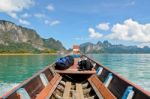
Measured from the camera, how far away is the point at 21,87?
5324 millimetres

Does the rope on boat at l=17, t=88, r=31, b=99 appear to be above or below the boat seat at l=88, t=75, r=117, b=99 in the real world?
above

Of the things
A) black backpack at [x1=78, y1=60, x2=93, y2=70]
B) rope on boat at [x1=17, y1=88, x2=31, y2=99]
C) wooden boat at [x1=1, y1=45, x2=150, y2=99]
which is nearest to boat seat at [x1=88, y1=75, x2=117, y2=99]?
wooden boat at [x1=1, y1=45, x2=150, y2=99]

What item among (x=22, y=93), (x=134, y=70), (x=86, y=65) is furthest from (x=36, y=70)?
(x=22, y=93)

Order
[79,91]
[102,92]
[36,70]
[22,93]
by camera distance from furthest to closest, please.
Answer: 1. [36,70]
2. [79,91]
3. [102,92]
4. [22,93]

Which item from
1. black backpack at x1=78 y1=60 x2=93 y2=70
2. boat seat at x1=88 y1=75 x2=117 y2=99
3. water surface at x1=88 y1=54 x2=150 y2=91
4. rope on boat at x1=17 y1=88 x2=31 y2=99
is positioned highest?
black backpack at x1=78 y1=60 x2=93 y2=70

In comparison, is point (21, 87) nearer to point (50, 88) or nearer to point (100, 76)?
point (50, 88)

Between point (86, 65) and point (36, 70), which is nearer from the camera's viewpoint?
point (86, 65)

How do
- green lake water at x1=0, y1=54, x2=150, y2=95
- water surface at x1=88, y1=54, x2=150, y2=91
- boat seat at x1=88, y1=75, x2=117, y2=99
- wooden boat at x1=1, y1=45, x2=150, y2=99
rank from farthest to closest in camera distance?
water surface at x1=88, y1=54, x2=150, y2=91, green lake water at x1=0, y1=54, x2=150, y2=95, boat seat at x1=88, y1=75, x2=117, y2=99, wooden boat at x1=1, y1=45, x2=150, y2=99

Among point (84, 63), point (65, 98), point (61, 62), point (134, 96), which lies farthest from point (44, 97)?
point (61, 62)

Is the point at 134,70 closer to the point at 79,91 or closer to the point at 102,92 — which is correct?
the point at 79,91

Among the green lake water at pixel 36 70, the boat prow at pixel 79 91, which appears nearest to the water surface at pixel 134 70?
the green lake water at pixel 36 70

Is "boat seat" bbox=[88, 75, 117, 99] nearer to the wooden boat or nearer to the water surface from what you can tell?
the wooden boat

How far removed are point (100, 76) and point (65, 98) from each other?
2.87 metres

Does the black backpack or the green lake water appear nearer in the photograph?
the black backpack
